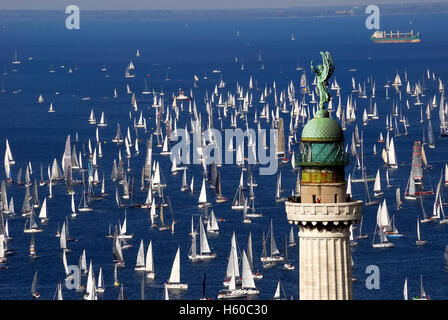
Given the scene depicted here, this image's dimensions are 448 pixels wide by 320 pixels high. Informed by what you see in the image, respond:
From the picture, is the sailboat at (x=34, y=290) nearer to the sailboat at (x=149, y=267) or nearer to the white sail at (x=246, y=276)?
the sailboat at (x=149, y=267)

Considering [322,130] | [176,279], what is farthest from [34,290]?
[322,130]

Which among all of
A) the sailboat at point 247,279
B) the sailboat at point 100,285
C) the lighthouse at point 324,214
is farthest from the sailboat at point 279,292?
the lighthouse at point 324,214

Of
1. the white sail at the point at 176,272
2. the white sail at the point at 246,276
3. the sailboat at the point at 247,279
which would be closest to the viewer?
the white sail at the point at 246,276

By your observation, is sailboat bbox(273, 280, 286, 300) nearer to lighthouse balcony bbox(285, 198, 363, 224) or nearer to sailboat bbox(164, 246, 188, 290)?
sailboat bbox(164, 246, 188, 290)

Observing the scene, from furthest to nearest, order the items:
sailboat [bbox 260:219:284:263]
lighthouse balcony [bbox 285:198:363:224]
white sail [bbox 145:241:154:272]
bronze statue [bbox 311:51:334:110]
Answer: sailboat [bbox 260:219:284:263]
white sail [bbox 145:241:154:272]
bronze statue [bbox 311:51:334:110]
lighthouse balcony [bbox 285:198:363:224]

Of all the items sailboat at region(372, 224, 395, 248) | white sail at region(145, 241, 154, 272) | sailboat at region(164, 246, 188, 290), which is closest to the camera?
sailboat at region(164, 246, 188, 290)

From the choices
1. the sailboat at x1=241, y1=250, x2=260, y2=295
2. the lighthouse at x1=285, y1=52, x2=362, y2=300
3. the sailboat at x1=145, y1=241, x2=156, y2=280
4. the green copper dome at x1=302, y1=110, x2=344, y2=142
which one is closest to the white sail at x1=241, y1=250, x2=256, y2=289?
the sailboat at x1=241, y1=250, x2=260, y2=295

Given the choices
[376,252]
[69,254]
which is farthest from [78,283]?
[376,252]

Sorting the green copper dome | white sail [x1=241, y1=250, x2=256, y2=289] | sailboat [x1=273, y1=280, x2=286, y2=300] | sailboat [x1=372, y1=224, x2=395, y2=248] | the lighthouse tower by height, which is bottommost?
sailboat [x1=273, y1=280, x2=286, y2=300]
